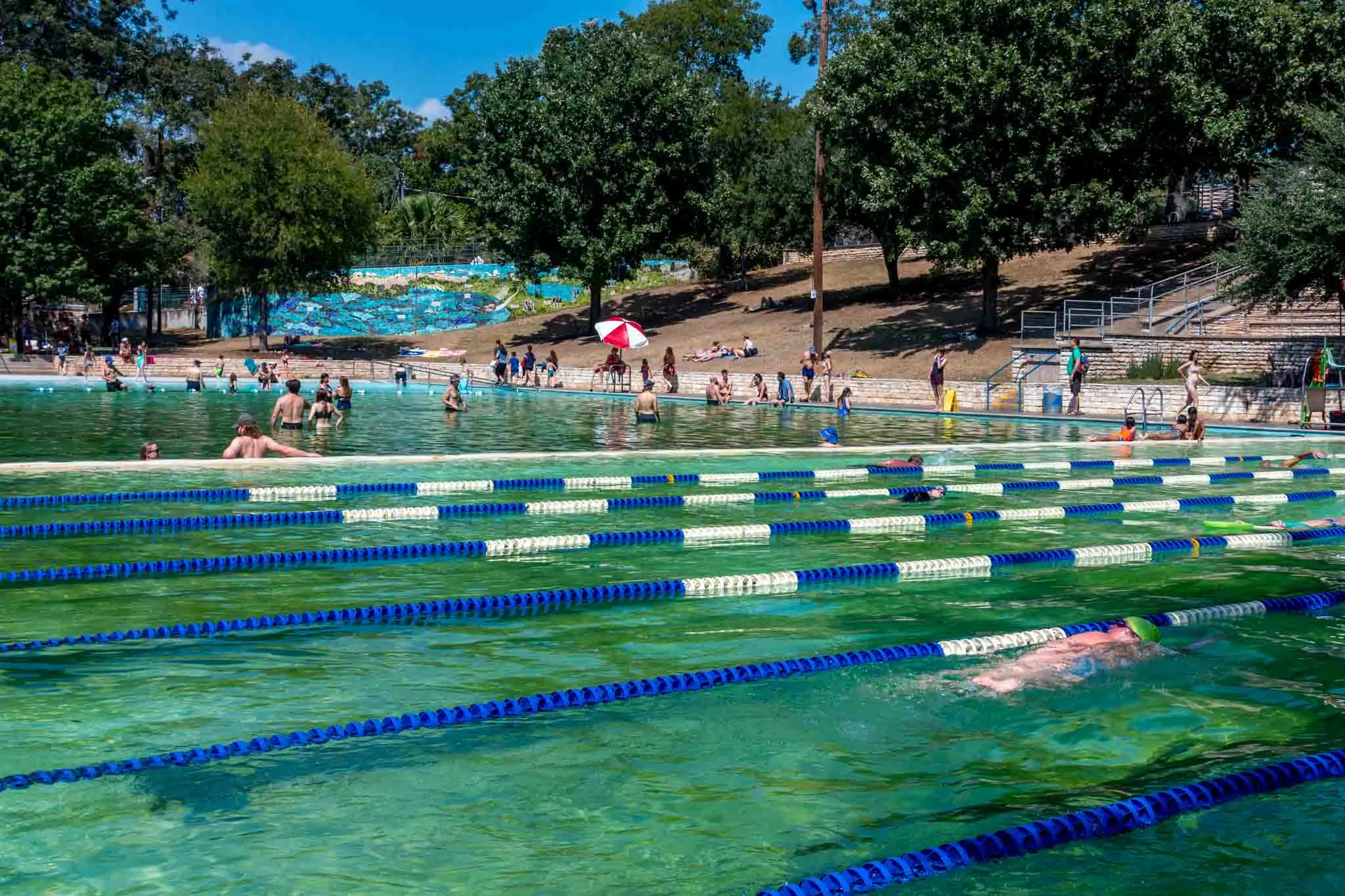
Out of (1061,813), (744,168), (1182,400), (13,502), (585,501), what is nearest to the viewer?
(1061,813)

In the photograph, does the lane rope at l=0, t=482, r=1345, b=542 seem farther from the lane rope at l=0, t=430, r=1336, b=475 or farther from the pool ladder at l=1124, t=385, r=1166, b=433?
the pool ladder at l=1124, t=385, r=1166, b=433

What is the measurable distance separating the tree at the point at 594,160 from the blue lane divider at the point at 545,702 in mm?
39283

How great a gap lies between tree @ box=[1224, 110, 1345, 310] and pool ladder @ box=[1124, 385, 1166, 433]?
277cm

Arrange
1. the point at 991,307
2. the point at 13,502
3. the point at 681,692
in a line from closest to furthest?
the point at 681,692 < the point at 13,502 < the point at 991,307

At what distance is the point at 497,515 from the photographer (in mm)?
13102

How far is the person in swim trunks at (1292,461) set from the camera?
16984 millimetres

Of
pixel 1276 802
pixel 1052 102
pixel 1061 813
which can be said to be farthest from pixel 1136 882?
pixel 1052 102

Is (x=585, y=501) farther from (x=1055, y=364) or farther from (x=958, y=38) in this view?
(x=958, y=38)

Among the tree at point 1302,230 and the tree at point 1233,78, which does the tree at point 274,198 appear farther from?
the tree at point 1302,230

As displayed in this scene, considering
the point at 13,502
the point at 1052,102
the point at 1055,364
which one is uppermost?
the point at 1052,102

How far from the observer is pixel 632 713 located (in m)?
6.57

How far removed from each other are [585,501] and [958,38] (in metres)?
26.4

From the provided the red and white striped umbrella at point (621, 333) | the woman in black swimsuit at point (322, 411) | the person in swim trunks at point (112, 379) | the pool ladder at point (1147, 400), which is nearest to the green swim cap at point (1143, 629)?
the woman in black swimsuit at point (322, 411)

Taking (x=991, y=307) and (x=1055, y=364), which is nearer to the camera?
(x=1055, y=364)
